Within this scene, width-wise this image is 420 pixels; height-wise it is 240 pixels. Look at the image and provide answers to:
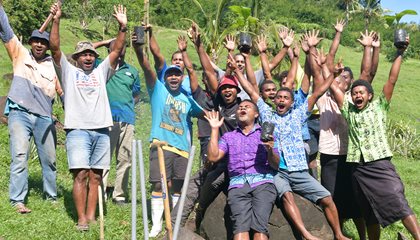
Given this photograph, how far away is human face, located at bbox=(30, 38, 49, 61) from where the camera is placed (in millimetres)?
6371

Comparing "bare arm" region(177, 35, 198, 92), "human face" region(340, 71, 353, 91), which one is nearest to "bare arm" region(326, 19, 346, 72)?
"human face" region(340, 71, 353, 91)

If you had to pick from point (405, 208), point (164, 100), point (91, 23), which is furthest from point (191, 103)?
point (91, 23)

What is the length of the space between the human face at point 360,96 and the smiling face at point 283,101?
0.62m

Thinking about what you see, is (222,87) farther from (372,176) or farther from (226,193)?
(372,176)

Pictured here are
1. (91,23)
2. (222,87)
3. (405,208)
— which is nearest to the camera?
(405,208)

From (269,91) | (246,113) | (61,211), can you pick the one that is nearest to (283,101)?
(246,113)

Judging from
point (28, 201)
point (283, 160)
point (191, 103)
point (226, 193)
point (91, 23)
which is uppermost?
point (91, 23)

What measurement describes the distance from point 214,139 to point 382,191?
1.75 meters

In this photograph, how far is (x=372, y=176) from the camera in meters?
5.54

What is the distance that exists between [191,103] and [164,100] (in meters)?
0.31

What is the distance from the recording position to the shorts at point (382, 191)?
5410 mm

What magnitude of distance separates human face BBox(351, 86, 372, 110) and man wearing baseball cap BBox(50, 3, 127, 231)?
241 centimetres

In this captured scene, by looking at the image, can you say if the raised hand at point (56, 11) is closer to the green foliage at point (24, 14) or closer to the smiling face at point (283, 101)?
the smiling face at point (283, 101)

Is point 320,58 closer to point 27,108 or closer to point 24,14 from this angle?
point 27,108
